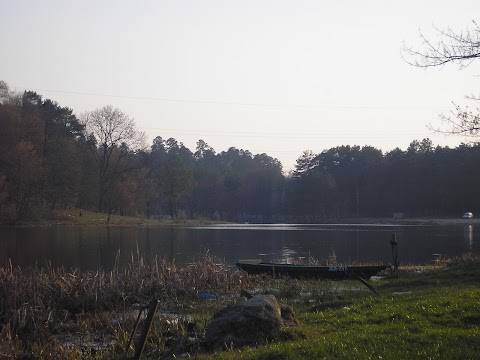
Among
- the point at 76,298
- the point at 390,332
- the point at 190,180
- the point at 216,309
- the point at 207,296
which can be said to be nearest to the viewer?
the point at 390,332

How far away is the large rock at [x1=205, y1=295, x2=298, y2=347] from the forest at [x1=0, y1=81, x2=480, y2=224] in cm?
4377

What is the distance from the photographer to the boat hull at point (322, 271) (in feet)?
76.5

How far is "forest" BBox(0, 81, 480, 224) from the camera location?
72.7m

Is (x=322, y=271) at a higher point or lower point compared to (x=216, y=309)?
higher

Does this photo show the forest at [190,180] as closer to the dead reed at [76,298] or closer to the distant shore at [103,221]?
the distant shore at [103,221]

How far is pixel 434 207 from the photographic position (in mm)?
107688

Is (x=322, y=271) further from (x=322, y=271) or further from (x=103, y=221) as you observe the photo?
(x=103, y=221)

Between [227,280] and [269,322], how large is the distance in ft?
35.5

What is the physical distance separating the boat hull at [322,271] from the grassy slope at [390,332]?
937cm

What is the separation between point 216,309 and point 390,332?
7082 mm

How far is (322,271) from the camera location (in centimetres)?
2370

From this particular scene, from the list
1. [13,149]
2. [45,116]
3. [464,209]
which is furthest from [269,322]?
[464,209]

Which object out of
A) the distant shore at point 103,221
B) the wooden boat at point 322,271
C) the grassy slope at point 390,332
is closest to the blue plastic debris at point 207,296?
the grassy slope at point 390,332

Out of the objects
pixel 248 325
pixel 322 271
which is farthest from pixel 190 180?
pixel 248 325
